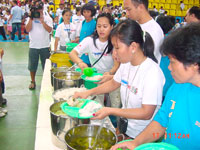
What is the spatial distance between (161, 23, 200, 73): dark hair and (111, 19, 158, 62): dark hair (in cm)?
34

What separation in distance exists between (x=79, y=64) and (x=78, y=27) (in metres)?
2.03

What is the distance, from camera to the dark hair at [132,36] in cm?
110

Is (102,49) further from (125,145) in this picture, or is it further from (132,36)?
(125,145)

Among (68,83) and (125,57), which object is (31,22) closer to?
(68,83)

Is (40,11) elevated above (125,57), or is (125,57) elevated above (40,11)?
(40,11)

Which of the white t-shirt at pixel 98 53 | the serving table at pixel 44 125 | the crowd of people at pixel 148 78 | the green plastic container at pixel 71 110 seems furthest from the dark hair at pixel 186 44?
the white t-shirt at pixel 98 53

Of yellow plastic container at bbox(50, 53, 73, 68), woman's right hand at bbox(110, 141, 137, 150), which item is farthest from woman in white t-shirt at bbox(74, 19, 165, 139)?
yellow plastic container at bbox(50, 53, 73, 68)

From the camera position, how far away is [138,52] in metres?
1.13

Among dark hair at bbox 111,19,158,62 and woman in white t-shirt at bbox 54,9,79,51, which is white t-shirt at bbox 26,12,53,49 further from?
dark hair at bbox 111,19,158,62

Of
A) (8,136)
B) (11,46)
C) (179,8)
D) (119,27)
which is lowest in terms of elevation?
(8,136)

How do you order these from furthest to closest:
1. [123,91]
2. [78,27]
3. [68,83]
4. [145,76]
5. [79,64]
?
1. [78,27]
2. [79,64]
3. [68,83]
4. [123,91]
5. [145,76]

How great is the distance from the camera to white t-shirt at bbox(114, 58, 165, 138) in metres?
1.05

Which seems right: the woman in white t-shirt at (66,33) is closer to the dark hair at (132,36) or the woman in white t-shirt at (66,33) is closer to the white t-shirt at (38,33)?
the white t-shirt at (38,33)

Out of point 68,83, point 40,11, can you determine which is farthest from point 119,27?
point 40,11
